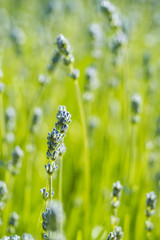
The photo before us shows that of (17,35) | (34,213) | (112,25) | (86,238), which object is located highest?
(17,35)

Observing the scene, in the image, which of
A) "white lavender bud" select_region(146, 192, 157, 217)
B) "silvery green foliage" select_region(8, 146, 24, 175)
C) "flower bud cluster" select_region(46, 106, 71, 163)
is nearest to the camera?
"flower bud cluster" select_region(46, 106, 71, 163)

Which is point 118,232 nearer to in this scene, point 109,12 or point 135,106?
point 135,106

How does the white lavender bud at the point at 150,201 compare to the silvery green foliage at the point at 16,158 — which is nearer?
the white lavender bud at the point at 150,201

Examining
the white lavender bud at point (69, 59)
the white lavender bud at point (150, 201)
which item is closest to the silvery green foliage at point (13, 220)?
the white lavender bud at point (150, 201)

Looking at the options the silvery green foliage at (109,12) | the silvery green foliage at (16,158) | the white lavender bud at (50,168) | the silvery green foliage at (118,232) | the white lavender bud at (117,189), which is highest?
the silvery green foliage at (109,12)

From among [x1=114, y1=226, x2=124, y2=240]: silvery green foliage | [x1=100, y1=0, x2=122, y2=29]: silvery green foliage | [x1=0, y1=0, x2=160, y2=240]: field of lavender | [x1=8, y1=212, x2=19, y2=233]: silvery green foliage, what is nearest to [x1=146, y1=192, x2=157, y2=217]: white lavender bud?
[x1=0, y1=0, x2=160, y2=240]: field of lavender

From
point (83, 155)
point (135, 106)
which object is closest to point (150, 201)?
point (135, 106)

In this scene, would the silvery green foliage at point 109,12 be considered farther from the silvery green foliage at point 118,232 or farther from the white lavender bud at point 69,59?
the silvery green foliage at point 118,232

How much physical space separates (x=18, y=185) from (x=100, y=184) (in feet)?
1.86

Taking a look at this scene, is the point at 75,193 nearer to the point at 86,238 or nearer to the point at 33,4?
the point at 86,238

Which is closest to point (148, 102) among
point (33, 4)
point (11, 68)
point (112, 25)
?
point (112, 25)

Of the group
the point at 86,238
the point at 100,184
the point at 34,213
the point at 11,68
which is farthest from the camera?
the point at 11,68

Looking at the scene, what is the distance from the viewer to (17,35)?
285 centimetres

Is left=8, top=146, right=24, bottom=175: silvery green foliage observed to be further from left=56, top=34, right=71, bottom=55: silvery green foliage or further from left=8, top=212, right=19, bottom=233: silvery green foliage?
left=56, top=34, right=71, bottom=55: silvery green foliage
